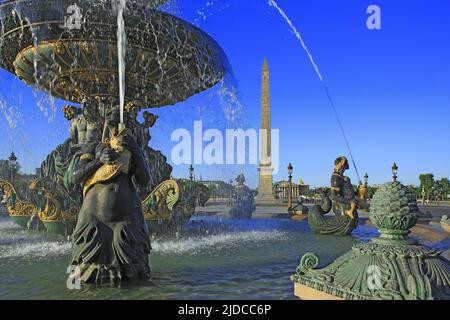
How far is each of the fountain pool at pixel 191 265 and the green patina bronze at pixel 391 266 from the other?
A: 60.7 inches

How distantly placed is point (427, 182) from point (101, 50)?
2791 inches

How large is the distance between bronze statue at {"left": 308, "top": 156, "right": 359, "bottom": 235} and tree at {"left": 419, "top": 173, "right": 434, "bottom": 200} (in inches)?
2454

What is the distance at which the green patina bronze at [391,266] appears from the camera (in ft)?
9.15

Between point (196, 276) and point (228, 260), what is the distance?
1439 millimetres

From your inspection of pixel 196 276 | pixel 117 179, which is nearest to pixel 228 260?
pixel 196 276

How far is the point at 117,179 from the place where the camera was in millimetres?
5023

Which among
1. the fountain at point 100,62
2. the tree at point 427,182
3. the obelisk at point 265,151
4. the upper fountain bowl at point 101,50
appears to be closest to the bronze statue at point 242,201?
the fountain at point 100,62

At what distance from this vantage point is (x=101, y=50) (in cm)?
1001

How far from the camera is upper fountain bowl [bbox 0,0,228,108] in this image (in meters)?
9.09

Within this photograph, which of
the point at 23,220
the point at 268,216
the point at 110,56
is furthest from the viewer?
the point at 268,216

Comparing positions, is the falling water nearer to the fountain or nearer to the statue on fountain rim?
the fountain

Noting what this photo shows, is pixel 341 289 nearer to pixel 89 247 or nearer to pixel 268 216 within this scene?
pixel 89 247
